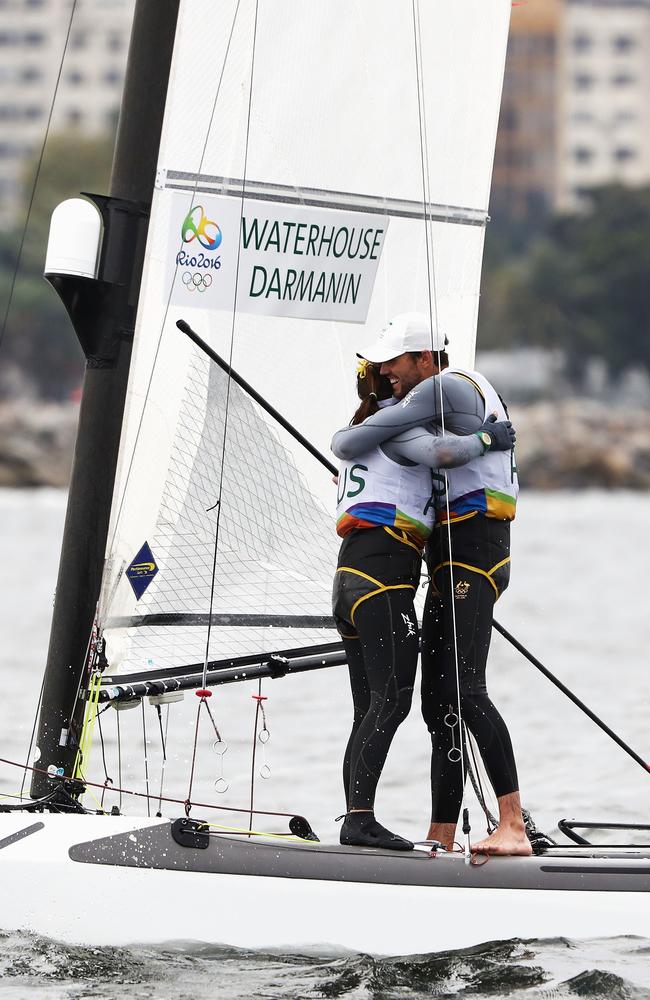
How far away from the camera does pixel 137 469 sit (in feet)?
16.4

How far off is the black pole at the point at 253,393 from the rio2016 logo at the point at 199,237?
0.48 ft

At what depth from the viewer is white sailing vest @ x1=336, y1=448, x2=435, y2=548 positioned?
438 cm

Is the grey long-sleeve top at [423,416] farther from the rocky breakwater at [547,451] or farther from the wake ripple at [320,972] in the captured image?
the rocky breakwater at [547,451]

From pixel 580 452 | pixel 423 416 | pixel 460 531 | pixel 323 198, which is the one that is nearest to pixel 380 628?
pixel 460 531

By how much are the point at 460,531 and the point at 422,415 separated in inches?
13.1

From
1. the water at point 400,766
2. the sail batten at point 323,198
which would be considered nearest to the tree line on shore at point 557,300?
the water at point 400,766

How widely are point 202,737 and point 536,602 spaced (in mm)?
8715

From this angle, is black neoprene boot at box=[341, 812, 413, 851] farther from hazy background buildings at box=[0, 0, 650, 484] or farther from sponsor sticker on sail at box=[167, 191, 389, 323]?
hazy background buildings at box=[0, 0, 650, 484]

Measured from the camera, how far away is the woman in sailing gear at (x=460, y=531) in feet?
14.3

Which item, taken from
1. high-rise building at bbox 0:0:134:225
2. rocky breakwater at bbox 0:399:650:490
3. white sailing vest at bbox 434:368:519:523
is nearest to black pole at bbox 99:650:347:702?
white sailing vest at bbox 434:368:519:523

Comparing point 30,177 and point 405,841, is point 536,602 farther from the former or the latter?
point 30,177

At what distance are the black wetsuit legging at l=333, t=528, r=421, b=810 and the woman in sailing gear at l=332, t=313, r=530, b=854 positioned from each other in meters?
0.10

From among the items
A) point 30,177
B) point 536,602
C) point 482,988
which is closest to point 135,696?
point 482,988

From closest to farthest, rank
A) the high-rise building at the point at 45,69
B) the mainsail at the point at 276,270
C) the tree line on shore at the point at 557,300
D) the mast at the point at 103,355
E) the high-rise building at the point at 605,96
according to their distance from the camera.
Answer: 1. the mast at the point at 103,355
2. the mainsail at the point at 276,270
3. the tree line on shore at the point at 557,300
4. the high-rise building at the point at 605,96
5. the high-rise building at the point at 45,69
